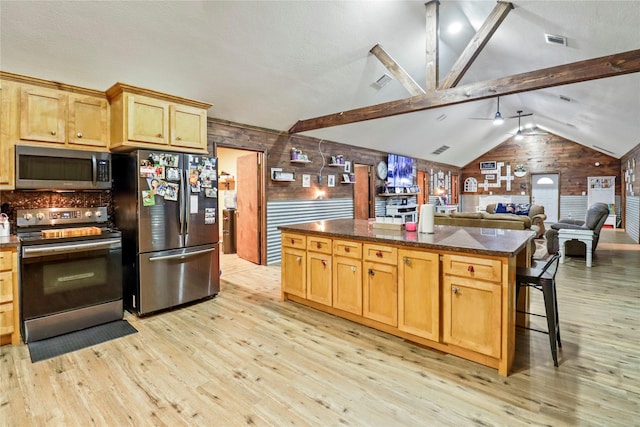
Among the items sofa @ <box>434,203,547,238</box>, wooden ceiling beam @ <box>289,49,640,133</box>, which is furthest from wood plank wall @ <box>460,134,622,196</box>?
wooden ceiling beam @ <box>289,49,640,133</box>

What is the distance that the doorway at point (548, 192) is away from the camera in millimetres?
12141

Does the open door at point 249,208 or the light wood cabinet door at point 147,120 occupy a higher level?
the light wood cabinet door at point 147,120

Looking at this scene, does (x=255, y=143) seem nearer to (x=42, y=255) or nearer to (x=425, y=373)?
(x=42, y=255)

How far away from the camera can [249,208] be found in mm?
6059

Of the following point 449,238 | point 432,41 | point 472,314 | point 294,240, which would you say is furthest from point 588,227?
point 294,240

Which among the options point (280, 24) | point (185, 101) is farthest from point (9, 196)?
point (280, 24)

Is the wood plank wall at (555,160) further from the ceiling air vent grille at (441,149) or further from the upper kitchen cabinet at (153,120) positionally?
the upper kitchen cabinet at (153,120)

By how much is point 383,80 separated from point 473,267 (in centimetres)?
402

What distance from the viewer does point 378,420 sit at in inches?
73.0

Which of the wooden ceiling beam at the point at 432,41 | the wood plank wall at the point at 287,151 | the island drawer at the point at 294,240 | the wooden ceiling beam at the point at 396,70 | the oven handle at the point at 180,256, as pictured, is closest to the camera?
the oven handle at the point at 180,256

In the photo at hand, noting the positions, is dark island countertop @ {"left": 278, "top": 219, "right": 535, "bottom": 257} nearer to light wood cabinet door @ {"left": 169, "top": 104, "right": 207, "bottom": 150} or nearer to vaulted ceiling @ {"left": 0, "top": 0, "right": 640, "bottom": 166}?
light wood cabinet door @ {"left": 169, "top": 104, "right": 207, "bottom": 150}

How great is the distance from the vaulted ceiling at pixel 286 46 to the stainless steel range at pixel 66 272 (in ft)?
5.02

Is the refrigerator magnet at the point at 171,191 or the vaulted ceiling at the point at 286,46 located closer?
the vaulted ceiling at the point at 286,46

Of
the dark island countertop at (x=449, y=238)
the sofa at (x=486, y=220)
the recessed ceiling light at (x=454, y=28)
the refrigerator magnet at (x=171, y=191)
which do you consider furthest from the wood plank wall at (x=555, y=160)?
the refrigerator magnet at (x=171, y=191)
